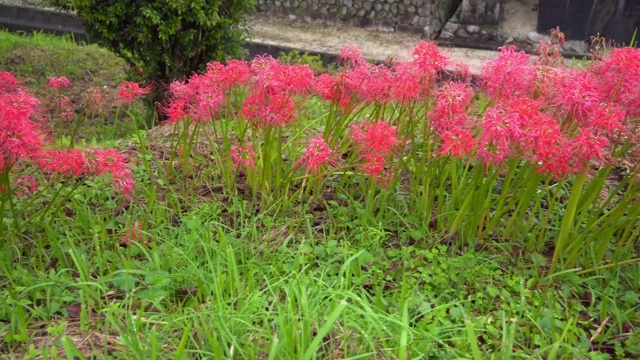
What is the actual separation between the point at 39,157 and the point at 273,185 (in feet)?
4.23

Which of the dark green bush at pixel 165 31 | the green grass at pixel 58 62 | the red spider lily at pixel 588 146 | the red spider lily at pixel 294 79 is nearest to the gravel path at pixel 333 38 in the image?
the green grass at pixel 58 62

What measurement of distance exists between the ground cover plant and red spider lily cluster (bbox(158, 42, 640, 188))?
1 cm

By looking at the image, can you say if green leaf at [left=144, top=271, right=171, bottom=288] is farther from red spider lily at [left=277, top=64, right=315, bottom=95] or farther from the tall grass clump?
red spider lily at [left=277, top=64, right=315, bottom=95]

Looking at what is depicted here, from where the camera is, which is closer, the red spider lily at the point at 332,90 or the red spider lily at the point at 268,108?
the red spider lily at the point at 268,108

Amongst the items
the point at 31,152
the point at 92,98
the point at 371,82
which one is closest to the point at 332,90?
the point at 371,82

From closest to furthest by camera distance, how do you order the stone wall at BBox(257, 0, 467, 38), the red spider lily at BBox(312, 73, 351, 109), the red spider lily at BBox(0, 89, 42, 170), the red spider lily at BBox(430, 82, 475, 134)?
the red spider lily at BBox(0, 89, 42, 170)
the red spider lily at BBox(430, 82, 475, 134)
the red spider lily at BBox(312, 73, 351, 109)
the stone wall at BBox(257, 0, 467, 38)

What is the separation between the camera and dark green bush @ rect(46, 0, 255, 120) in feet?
17.9

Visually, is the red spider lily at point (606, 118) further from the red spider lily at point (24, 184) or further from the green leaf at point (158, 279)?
the red spider lily at point (24, 184)

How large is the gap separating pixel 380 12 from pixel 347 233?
314 inches

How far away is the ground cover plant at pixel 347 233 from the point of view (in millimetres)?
2455

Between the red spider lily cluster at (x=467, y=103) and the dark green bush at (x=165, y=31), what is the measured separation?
6.69 ft

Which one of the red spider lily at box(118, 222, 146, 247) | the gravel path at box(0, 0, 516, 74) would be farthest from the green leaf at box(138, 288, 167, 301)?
the gravel path at box(0, 0, 516, 74)

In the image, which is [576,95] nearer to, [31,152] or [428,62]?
[428,62]

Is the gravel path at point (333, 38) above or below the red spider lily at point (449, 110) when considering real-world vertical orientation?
below
